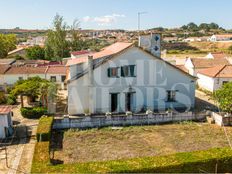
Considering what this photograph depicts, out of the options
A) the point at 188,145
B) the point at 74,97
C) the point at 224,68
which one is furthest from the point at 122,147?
the point at 224,68

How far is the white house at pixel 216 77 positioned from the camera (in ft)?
133

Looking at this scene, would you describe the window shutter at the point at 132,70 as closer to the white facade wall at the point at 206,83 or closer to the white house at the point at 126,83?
the white house at the point at 126,83

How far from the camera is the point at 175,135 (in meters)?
25.0

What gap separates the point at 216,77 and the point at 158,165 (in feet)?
87.0

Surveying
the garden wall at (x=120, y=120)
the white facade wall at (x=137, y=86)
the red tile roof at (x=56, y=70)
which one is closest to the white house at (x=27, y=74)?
the red tile roof at (x=56, y=70)

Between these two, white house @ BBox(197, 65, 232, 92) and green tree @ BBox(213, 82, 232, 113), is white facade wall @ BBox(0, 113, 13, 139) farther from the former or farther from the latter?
white house @ BBox(197, 65, 232, 92)

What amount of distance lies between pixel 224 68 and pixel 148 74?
1599 cm

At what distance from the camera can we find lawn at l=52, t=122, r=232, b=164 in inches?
825

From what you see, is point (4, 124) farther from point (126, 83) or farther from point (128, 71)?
point (128, 71)

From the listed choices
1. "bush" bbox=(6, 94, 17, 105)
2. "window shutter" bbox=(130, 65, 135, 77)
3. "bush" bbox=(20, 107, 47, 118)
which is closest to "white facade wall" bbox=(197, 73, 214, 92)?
"window shutter" bbox=(130, 65, 135, 77)

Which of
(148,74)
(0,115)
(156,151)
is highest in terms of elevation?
(148,74)

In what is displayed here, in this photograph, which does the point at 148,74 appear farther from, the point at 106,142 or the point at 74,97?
the point at 106,142

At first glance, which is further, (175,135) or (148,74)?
(148,74)

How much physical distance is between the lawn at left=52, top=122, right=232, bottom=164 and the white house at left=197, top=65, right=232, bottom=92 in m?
14.6
